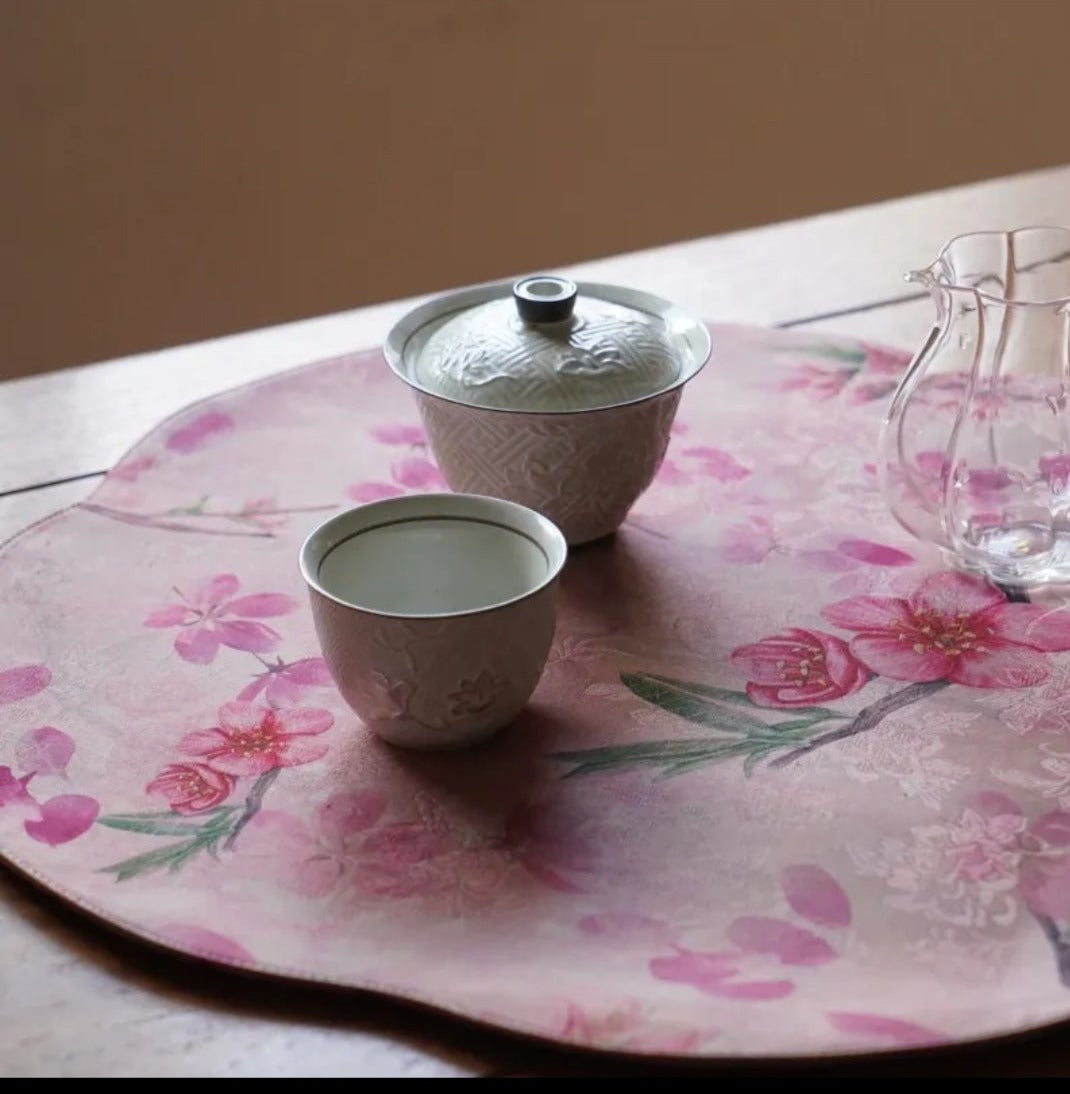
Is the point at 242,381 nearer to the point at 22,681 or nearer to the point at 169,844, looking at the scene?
the point at 22,681

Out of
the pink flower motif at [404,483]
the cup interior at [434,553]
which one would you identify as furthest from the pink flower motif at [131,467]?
the cup interior at [434,553]

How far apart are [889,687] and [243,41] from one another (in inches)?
44.2

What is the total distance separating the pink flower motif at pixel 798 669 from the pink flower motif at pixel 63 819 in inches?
10.7

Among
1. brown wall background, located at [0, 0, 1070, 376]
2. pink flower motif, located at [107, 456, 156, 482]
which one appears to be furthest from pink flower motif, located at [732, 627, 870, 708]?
brown wall background, located at [0, 0, 1070, 376]

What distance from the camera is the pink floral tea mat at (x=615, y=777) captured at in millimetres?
542

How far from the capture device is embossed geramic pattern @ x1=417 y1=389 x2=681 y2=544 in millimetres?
759

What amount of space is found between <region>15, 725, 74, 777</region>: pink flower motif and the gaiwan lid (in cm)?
23

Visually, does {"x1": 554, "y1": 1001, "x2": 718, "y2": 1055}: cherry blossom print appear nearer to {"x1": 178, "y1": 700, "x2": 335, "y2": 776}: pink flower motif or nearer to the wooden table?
the wooden table

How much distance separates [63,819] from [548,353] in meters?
0.30

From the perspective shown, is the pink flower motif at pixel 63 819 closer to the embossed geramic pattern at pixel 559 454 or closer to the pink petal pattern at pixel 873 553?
the embossed geramic pattern at pixel 559 454

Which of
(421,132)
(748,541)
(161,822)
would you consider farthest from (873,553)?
(421,132)

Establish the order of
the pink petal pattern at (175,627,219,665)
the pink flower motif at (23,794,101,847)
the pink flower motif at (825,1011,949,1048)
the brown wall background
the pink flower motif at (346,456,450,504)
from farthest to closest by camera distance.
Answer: the brown wall background → the pink flower motif at (346,456,450,504) → the pink petal pattern at (175,627,219,665) → the pink flower motif at (23,794,101,847) → the pink flower motif at (825,1011,949,1048)

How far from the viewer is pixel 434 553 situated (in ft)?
2.35

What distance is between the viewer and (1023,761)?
25.3 inches
